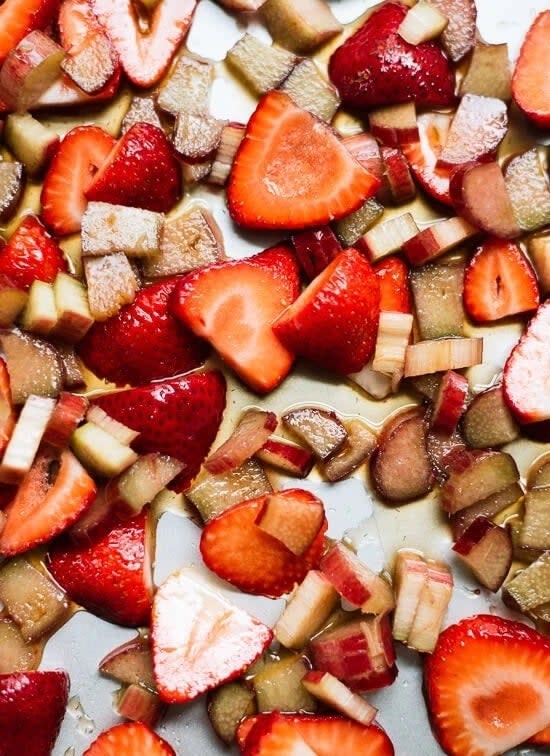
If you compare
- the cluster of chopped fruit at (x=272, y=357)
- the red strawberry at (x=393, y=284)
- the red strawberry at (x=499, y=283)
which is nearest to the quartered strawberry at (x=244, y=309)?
the cluster of chopped fruit at (x=272, y=357)

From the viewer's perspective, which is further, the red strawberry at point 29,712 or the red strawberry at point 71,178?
the red strawberry at point 71,178

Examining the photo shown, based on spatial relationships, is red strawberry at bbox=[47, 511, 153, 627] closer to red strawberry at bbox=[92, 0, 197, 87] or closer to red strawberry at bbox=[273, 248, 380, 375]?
red strawberry at bbox=[273, 248, 380, 375]

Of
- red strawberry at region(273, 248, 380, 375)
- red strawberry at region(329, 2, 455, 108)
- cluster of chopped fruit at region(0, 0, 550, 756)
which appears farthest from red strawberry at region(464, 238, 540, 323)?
red strawberry at region(329, 2, 455, 108)

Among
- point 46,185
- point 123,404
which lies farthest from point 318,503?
point 46,185

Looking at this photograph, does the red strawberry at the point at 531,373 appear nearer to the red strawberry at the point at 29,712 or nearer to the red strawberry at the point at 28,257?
the red strawberry at the point at 28,257

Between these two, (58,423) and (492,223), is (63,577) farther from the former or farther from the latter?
(492,223)

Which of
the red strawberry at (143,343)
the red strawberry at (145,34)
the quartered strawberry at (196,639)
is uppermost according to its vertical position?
the red strawberry at (145,34)
